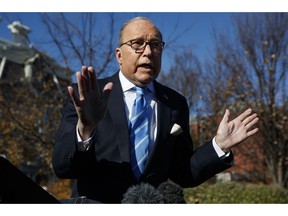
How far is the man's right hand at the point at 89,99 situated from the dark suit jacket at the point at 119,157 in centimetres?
9

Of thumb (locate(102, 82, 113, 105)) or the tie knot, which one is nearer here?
thumb (locate(102, 82, 113, 105))

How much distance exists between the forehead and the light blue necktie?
19 centimetres

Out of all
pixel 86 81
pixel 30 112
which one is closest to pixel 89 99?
pixel 86 81

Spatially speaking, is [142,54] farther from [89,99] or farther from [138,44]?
[89,99]

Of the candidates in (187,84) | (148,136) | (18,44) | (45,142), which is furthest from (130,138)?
(187,84)

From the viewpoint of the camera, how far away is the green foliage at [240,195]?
6.78 m

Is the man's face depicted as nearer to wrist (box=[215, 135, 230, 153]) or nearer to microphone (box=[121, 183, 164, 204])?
wrist (box=[215, 135, 230, 153])

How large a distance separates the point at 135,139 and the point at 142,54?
26cm

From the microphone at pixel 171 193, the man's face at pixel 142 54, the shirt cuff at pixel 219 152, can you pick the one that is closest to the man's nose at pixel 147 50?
the man's face at pixel 142 54

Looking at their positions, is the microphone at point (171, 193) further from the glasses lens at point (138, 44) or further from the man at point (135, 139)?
the glasses lens at point (138, 44)

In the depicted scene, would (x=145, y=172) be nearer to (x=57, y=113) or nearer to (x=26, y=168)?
(x=57, y=113)

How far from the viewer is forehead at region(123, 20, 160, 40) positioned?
4.03 feet

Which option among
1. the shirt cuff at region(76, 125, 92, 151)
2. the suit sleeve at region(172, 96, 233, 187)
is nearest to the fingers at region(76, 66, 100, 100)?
the shirt cuff at region(76, 125, 92, 151)

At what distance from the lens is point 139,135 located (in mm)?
1213
